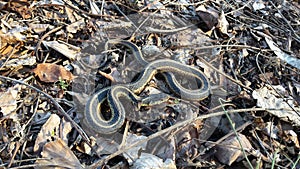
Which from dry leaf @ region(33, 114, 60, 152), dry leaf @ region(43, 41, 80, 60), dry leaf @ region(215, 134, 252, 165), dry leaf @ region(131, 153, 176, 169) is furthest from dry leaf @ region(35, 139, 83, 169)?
dry leaf @ region(215, 134, 252, 165)

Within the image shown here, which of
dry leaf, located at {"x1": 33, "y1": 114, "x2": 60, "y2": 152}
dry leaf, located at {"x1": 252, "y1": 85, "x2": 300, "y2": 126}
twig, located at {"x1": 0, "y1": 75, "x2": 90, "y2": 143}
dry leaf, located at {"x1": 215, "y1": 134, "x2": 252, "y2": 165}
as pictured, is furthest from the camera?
dry leaf, located at {"x1": 252, "y1": 85, "x2": 300, "y2": 126}

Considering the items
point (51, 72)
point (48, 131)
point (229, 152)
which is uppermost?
point (51, 72)

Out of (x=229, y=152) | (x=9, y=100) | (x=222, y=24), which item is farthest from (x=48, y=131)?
(x=222, y=24)

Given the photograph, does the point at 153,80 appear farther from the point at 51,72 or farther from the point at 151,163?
the point at 151,163

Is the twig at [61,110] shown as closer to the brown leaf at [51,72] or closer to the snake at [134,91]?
the snake at [134,91]

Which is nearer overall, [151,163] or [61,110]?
[151,163]

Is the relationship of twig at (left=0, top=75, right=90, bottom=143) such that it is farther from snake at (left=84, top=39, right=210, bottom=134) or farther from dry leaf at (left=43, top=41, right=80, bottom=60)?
dry leaf at (left=43, top=41, right=80, bottom=60)
